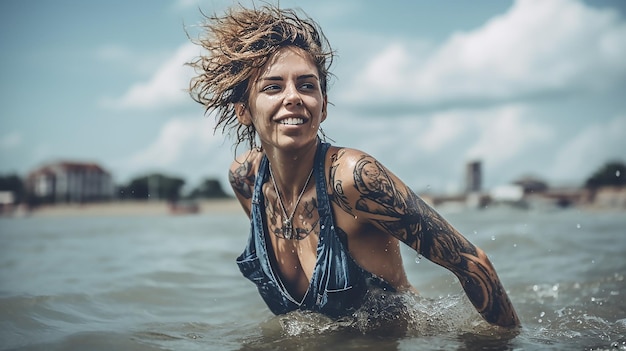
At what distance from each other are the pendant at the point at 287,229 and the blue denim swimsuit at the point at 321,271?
149 millimetres

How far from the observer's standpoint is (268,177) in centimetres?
380

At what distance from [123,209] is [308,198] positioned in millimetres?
73423

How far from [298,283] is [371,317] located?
0.48 m

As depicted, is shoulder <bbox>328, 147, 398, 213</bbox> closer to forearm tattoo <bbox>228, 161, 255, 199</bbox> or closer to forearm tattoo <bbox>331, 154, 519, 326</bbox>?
forearm tattoo <bbox>331, 154, 519, 326</bbox>

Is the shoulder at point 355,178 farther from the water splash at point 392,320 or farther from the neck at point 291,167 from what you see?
the water splash at point 392,320

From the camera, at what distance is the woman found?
10.6 ft

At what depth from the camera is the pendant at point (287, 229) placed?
3.60 meters

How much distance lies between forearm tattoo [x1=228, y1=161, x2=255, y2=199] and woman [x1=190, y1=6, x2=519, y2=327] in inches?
13.3

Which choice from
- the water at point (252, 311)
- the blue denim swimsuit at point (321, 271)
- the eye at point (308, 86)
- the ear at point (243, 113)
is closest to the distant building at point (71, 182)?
the water at point (252, 311)

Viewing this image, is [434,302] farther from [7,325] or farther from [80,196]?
[80,196]

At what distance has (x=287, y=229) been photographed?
3.62 meters

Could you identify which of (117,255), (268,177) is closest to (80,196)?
(117,255)

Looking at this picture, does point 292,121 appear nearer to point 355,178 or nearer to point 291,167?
point 291,167

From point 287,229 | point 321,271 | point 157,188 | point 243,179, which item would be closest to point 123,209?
point 157,188
